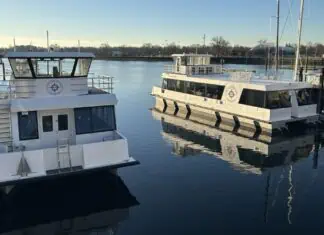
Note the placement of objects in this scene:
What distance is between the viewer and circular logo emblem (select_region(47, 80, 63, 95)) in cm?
1470

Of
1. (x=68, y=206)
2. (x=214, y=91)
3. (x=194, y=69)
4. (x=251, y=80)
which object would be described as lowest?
(x=68, y=206)

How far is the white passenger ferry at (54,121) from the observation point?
13.5 meters

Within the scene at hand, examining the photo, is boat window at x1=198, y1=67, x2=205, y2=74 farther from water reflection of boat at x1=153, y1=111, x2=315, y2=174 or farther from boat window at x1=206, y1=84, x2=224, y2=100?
water reflection of boat at x1=153, y1=111, x2=315, y2=174

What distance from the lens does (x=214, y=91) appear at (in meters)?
30.6

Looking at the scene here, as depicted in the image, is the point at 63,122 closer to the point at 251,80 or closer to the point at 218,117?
the point at 218,117

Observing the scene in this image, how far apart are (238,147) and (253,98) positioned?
542cm

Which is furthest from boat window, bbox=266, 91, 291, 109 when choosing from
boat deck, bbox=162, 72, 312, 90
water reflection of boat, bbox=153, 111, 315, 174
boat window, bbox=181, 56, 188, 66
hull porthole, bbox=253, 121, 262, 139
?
boat window, bbox=181, 56, 188, 66

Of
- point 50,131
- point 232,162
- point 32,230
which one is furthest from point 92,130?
point 232,162

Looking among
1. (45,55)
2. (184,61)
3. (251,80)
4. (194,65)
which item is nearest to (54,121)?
(45,55)

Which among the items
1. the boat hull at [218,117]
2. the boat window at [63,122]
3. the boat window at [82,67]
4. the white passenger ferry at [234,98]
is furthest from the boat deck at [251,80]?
the boat window at [63,122]

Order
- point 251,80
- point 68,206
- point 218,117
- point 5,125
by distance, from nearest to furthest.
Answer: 1. point 68,206
2. point 5,125
3. point 251,80
4. point 218,117

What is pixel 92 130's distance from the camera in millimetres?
15031

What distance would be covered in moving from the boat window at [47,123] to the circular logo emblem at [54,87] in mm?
1053

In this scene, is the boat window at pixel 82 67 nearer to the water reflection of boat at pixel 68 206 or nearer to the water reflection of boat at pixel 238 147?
the water reflection of boat at pixel 68 206
